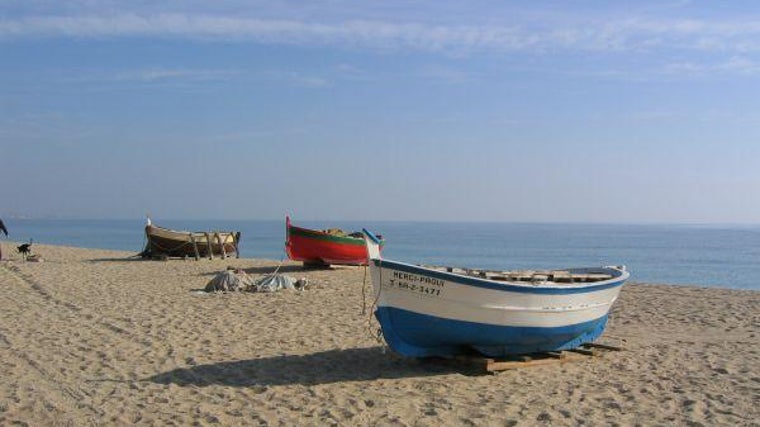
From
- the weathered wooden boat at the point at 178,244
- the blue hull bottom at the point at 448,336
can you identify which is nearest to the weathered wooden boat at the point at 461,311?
the blue hull bottom at the point at 448,336

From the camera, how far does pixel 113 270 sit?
2269cm

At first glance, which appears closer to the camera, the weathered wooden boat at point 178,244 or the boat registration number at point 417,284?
the boat registration number at point 417,284

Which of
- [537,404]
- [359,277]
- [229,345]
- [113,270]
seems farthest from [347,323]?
[113,270]

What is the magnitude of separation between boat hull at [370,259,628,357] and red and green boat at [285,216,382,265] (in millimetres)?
13585

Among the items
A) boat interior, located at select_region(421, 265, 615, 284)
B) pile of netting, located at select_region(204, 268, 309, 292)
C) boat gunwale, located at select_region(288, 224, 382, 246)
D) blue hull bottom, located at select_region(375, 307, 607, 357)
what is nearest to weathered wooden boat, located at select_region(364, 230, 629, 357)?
blue hull bottom, located at select_region(375, 307, 607, 357)

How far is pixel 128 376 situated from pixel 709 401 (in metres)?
6.24

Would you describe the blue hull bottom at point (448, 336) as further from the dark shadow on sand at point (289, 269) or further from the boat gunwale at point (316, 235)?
the dark shadow on sand at point (289, 269)

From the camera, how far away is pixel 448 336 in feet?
28.4

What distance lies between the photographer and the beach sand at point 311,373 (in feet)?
23.6

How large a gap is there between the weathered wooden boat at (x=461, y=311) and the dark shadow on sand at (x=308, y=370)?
1.26ft

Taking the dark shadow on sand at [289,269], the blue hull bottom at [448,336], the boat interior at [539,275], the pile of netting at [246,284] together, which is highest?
the boat interior at [539,275]

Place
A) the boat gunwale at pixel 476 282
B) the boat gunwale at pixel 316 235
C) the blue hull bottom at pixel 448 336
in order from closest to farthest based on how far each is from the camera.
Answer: the boat gunwale at pixel 476 282
the blue hull bottom at pixel 448 336
the boat gunwale at pixel 316 235

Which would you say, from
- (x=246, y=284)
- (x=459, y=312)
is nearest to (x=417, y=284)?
(x=459, y=312)

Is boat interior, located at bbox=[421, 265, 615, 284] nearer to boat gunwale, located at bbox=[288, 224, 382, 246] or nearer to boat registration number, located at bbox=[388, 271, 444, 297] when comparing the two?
boat registration number, located at bbox=[388, 271, 444, 297]
